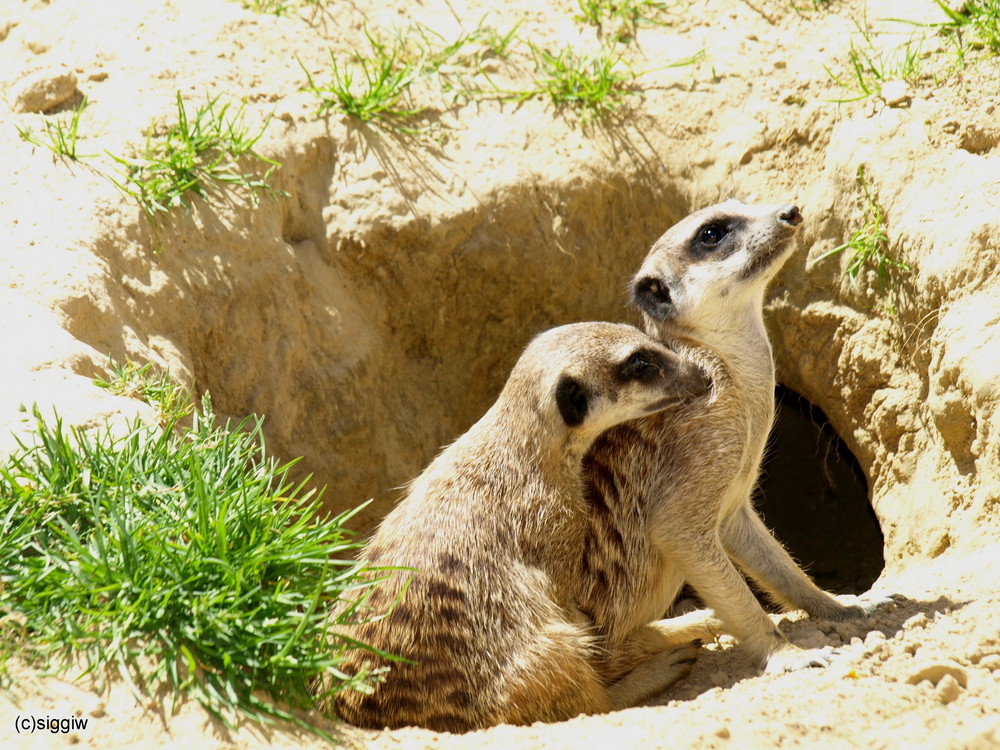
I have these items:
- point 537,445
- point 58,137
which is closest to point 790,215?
point 537,445

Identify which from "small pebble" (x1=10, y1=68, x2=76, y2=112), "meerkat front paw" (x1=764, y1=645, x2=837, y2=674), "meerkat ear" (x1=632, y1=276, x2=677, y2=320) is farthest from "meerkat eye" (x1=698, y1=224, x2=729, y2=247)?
"small pebble" (x1=10, y1=68, x2=76, y2=112)

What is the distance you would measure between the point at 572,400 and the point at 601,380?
0.13m

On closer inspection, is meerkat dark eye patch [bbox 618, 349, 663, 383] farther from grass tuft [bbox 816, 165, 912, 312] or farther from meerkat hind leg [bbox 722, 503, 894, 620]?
grass tuft [bbox 816, 165, 912, 312]

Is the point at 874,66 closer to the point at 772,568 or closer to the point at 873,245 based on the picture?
the point at 873,245

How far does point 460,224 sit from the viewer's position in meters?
4.98

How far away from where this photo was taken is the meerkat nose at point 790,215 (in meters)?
3.76

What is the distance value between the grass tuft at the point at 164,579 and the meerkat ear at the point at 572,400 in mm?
1004

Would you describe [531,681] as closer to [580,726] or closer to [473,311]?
[580,726]

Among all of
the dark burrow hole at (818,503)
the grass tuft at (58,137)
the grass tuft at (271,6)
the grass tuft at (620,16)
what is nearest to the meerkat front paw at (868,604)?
the dark burrow hole at (818,503)

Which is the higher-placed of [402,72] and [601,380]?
[402,72]

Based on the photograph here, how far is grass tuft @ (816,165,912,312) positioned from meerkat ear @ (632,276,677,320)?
1119 mm

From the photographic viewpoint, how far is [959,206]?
13.6 feet

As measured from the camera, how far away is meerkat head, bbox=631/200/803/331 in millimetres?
3775

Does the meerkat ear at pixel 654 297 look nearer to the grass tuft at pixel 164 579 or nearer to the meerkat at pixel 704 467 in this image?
the meerkat at pixel 704 467
